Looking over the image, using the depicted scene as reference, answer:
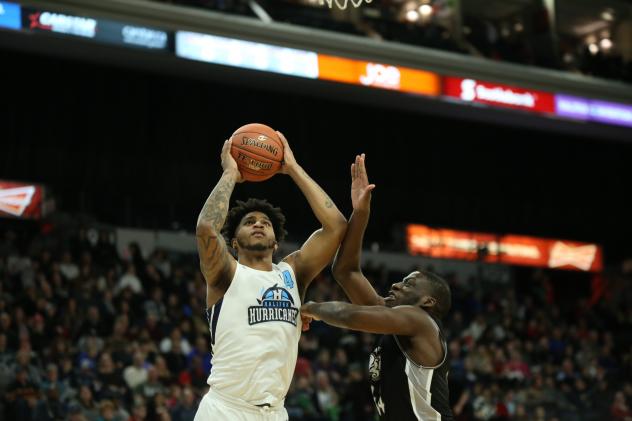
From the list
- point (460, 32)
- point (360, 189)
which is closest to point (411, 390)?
point (360, 189)

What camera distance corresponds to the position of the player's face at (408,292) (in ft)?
16.6

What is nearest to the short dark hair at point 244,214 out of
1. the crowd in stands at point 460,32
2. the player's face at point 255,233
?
the player's face at point 255,233

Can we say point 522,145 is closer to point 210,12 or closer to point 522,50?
point 522,50

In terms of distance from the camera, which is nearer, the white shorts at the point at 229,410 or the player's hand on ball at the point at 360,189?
the white shorts at the point at 229,410

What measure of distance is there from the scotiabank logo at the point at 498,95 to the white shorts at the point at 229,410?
11.9 m

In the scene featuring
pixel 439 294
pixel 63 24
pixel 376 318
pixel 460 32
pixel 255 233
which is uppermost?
pixel 460 32

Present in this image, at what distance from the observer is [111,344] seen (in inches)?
464

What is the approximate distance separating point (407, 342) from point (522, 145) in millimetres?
16300

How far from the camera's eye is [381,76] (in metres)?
15.4

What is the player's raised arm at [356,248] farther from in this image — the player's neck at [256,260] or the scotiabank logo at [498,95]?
the scotiabank logo at [498,95]

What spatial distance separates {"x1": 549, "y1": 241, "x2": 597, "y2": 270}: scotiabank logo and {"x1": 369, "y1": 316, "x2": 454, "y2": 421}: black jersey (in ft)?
52.4

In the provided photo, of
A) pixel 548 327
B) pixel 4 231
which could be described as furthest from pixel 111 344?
pixel 548 327

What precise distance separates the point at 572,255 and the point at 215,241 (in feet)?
56.1

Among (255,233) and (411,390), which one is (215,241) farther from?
(411,390)
